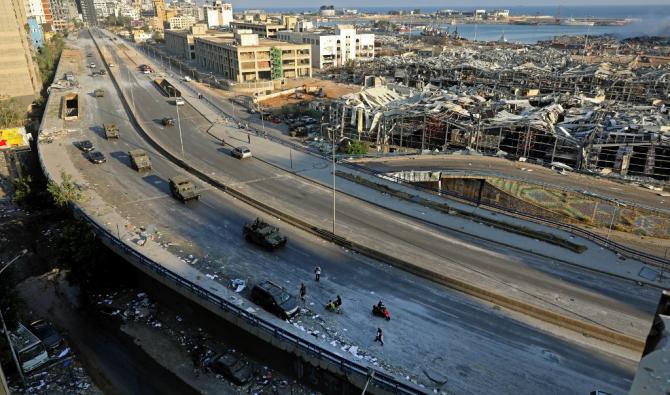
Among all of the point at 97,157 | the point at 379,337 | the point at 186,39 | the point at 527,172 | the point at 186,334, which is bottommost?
the point at 186,334

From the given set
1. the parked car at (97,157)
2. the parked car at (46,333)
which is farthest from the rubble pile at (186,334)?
the parked car at (97,157)

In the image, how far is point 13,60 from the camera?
2992 inches

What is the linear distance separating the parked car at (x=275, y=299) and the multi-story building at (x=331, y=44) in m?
123

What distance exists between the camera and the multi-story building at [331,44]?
138 m

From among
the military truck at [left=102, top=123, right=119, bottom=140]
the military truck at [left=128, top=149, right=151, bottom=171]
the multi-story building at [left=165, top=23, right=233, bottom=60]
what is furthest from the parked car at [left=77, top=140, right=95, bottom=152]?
the multi-story building at [left=165, top=23, right=233, bottom=60]

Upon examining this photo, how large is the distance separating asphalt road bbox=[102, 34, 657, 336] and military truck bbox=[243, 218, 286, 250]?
4161mm

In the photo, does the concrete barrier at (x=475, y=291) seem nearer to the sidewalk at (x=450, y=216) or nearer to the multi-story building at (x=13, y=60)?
the sidewalk at (x=450, y=216)

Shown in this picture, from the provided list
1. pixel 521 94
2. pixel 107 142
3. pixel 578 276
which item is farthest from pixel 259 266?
pixel 521 94

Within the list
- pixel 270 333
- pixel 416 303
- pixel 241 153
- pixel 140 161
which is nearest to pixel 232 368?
pixel 270 333

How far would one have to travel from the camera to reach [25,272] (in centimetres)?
3238

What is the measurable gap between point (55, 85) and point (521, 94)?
302 ft

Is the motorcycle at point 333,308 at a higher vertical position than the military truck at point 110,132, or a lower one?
lower

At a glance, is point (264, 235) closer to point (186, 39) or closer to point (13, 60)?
point (13, 60)

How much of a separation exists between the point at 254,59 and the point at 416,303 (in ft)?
313
